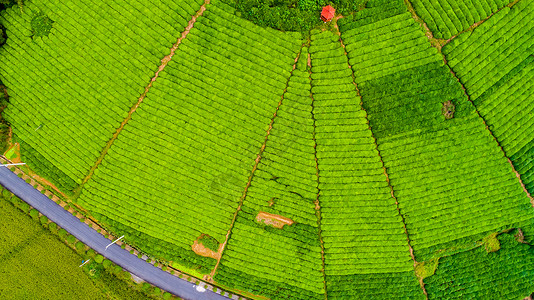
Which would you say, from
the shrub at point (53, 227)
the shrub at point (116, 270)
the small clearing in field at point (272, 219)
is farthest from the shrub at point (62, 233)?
the small clearing in field at point (272, 219)

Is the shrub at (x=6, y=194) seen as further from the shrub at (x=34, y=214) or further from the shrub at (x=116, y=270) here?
the shrub at (x=116, y=270)

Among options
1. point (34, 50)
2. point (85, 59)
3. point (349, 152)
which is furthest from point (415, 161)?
point (34, 50)

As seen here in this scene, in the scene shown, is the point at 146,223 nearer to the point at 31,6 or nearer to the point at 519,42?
the point at 31,6

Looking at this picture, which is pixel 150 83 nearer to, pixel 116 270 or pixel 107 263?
pixel 107 263

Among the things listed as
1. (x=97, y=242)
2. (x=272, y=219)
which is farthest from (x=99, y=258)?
(x=272, y=219)

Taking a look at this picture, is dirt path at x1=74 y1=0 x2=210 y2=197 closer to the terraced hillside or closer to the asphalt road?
the terraced hillside
